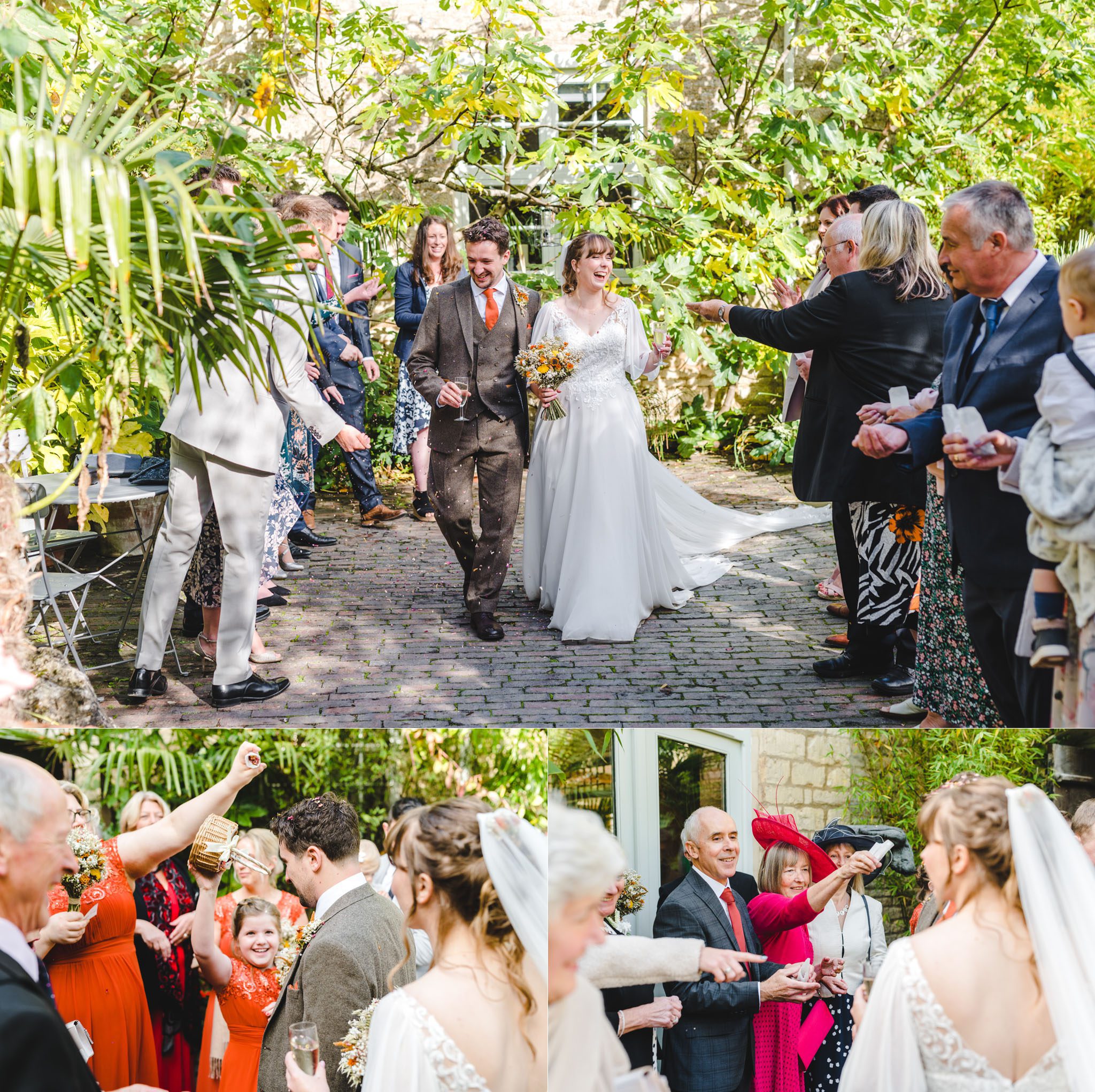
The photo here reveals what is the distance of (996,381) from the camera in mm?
3580

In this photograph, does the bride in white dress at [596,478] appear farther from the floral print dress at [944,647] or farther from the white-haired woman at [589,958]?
the white-haired woman at [589,958]

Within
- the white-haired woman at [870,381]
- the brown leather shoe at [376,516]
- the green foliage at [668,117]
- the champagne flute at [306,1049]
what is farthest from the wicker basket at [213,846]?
the brown leather shoe at [376,516]

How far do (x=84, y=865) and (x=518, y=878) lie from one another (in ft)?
3.71

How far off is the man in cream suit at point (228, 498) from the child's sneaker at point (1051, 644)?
3.00 meters

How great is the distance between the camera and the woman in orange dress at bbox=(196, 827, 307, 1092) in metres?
3.07

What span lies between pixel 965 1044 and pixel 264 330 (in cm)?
242

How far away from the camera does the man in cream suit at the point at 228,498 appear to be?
5.01 metres

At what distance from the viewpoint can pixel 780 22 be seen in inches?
367

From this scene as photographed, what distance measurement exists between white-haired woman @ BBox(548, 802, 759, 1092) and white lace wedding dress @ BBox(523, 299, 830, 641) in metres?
3.17

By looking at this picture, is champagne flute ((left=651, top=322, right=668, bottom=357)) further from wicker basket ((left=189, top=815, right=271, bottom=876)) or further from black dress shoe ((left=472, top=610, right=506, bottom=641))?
wicker basket ((left=189, top=815, right=271, bottom=876))

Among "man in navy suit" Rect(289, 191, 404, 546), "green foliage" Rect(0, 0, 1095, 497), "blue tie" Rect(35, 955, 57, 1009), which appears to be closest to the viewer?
"blue tie" Rect(35, 955, 57, 1009)

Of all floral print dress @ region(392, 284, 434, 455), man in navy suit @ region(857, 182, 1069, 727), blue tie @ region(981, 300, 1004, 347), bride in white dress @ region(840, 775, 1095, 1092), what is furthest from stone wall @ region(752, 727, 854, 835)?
floral print dress @ region(392, 284, 434, 455)

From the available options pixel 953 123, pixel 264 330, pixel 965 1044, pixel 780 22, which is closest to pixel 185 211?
pixel 264 330

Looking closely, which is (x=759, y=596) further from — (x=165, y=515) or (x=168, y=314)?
(x=168, y=314)
